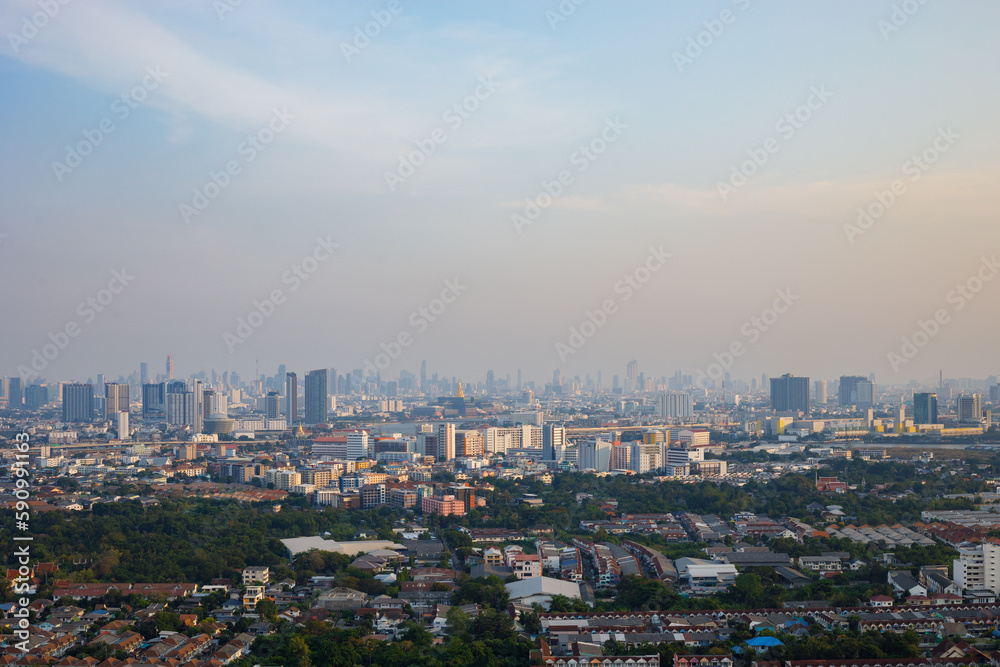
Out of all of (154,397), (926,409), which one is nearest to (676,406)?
(926,409)

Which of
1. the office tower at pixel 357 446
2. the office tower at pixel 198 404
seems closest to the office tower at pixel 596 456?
the office tower at pixel 357 446

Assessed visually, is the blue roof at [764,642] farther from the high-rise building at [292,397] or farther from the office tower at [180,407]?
the high-rise building at [292,397]

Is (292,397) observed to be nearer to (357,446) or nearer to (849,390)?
(357,446)

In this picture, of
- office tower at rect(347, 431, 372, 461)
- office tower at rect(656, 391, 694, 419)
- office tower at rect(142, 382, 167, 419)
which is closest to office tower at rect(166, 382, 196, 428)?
office tower at rect(142, 382, 167, 419)

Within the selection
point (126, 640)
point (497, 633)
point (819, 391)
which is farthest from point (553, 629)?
point (819, 391)

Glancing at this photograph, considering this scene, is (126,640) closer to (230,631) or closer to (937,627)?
(230,631)
